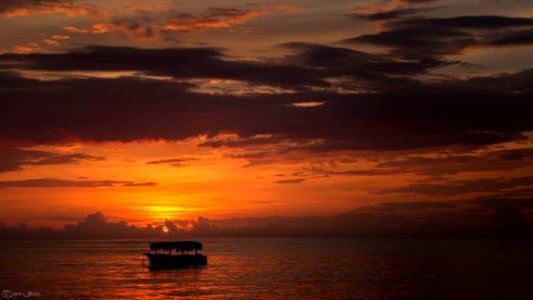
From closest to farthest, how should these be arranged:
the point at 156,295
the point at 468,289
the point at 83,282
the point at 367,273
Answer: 1. the point at 156,295
2. the point at 468,289
3. the point at 83,282
4. the point at 367,273

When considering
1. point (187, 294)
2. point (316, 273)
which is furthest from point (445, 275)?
point (187, 294)

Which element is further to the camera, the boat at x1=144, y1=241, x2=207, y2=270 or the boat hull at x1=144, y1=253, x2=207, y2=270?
the boat hull at x1=144, y1=253, x2=207, y2=270

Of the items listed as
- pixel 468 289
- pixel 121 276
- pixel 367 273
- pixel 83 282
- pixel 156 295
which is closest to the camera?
pixel 156 295

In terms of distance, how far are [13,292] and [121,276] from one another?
27.2 m

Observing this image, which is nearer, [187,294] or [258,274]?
[187,294]

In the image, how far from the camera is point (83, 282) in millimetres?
93250

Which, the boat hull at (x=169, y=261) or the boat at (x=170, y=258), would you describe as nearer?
the boat at (x=170, y=258)

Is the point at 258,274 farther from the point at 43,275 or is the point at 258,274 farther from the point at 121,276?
the point at 43,275

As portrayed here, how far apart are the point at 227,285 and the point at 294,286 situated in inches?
387

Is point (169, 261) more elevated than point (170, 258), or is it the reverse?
point (170, 258)

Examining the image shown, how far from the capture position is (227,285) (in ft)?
293

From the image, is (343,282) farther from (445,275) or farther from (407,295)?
(445,275)

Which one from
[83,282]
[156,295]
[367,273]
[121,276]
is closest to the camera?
[156,295]

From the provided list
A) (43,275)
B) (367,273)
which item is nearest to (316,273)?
(367,273)
